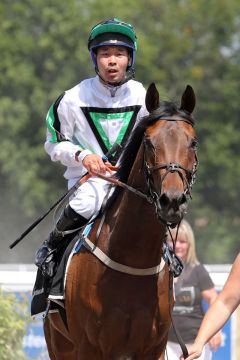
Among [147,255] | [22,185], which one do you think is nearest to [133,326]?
[147,255]

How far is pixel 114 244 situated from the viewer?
6.67m

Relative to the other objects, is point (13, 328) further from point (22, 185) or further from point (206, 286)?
point (22, 185)

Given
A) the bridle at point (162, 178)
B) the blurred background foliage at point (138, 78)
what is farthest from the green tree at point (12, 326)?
the blurred background foliage at point (138, 78)

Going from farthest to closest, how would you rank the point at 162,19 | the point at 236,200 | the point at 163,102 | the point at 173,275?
the point at 162,19 < the point at 236,200 < the point at 173,275 < the point at 163,102

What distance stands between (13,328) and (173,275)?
110 inches

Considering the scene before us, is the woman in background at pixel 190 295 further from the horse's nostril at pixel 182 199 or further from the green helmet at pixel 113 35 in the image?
the horse's nostril at pixel 182 199

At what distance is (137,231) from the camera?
21.5ft

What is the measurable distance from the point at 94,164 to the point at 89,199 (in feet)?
1.19

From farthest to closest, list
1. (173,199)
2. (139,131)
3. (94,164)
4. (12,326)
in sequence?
(12,326) < (94,164) < (139,131) < (173,199)

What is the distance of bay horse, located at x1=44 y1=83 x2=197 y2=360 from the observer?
638cm

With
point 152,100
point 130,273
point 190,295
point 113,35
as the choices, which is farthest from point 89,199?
point 190,295

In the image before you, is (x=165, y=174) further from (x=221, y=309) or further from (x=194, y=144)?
(x=221, y=309)

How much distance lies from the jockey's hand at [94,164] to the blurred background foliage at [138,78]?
23343mm

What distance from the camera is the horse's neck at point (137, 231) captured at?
6484 millimetres
